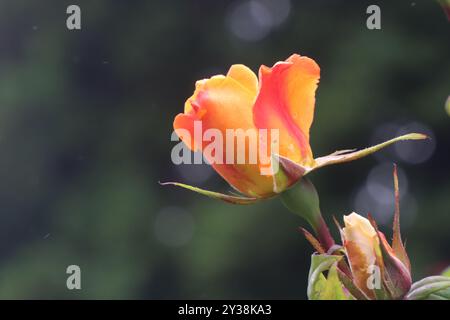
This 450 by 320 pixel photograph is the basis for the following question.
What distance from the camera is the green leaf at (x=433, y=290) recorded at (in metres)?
0.76

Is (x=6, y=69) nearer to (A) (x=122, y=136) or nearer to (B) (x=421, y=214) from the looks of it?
(A) (x=122, y=136)

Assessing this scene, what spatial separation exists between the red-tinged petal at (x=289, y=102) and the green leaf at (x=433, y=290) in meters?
0.16

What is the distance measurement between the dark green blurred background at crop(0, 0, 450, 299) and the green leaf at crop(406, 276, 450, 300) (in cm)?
474

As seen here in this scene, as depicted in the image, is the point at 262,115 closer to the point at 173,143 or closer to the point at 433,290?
the point at 433,290

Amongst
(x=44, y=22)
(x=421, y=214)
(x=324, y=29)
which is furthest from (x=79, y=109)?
(x=421, y=214)

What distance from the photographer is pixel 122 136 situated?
6.46 metres

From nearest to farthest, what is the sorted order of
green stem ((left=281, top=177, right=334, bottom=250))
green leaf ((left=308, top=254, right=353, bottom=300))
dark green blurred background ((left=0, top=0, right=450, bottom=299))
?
green leaf ((left=308, top=254, right=353, bottom=300)) → green stem ((left=281, top=177, right=334, bottom=250)) → dark green blurred background ((left=0, top=0, right=450, bottom=299))

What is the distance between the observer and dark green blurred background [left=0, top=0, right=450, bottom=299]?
579 cm

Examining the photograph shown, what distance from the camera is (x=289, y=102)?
85cm

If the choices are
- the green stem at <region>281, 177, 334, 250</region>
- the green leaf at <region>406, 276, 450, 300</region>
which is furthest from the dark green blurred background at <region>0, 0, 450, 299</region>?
the green leaf at <region>406, 276, 450, 300</region>

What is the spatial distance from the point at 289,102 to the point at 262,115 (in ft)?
0.12

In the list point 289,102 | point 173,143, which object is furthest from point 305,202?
point 173,143

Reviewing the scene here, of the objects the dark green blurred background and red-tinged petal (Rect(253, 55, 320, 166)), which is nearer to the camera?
red-tinged petal (Rect(253, 55, 320, 166))

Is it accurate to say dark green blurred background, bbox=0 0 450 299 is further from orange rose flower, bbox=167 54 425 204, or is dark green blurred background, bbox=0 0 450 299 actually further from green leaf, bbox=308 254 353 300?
green leaf, bbox=308 254 353 300
